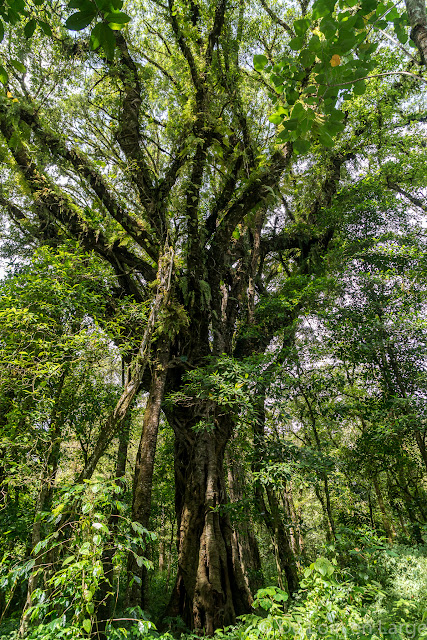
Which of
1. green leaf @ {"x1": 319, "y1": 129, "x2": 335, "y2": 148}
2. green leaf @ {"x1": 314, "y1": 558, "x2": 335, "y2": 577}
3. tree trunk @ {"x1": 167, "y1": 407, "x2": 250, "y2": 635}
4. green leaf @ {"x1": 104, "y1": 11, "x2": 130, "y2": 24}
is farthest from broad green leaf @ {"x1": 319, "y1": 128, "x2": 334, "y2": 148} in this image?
tree trunk @ {"x1": 167, "y1": 407, "x2": 250, "y2": 635}

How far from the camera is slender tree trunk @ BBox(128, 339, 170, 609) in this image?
409cm

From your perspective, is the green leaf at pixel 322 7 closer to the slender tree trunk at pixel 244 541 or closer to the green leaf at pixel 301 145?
the green leaf at pixel 301 145

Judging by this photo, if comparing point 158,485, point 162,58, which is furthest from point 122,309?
point 158,485

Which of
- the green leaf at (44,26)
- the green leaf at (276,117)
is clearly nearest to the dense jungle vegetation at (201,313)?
the green leaf at (276,117)

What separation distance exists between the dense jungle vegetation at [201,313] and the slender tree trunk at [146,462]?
1.3 inches

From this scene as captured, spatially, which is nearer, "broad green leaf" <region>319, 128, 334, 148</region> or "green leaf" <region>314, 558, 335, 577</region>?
"broad green leaf" <region>319, 128, 334, 148</region>

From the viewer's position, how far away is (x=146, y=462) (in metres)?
4.53

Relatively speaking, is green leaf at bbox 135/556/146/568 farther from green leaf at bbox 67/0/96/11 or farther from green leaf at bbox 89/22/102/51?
green leaf at bbox 67/0/96/11

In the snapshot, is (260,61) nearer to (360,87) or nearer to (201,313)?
(360,87)

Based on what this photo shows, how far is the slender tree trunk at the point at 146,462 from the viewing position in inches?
161

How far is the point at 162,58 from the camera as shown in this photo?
318 inches

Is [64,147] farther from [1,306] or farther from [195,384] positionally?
[195,384]

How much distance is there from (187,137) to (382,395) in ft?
20.8

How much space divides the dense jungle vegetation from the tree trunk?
32 millimetres
